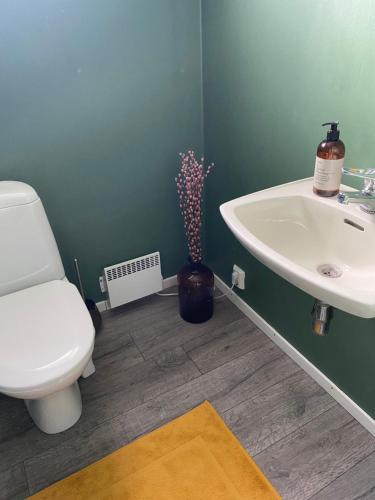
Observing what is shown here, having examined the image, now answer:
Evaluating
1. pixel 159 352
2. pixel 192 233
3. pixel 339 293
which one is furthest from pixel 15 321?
pixel 339 293

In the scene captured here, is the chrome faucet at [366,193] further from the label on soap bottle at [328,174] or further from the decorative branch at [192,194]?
the decorative branch at [192,194]

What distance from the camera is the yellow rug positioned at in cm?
128

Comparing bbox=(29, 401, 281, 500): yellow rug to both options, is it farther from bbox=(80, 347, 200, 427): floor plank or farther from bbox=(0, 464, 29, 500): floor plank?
bbox=(80, 347, 200, 427): floor plank

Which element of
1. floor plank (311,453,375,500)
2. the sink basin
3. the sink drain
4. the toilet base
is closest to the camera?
the sink basin

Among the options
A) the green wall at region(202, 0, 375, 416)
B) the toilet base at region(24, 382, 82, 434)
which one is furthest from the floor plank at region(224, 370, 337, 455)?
the toilet base at region(24, 382, 82, 434)

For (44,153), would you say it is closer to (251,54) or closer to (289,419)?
(251,54)

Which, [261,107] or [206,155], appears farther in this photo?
[206,155]

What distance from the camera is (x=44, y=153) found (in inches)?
63.1

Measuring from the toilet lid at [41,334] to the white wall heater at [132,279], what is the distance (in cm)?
43

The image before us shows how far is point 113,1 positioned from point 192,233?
3.22ft

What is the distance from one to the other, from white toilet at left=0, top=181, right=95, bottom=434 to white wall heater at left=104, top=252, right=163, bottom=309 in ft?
1.21

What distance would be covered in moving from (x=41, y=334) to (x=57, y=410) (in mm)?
348

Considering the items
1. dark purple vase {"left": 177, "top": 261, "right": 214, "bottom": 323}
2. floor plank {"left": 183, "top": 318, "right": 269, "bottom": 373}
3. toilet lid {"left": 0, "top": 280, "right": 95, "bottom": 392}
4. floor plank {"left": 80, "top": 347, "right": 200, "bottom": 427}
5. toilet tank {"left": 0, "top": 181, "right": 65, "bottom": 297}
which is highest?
toilet tank {"left": 0, "top": 181, "right": 65, "bottom": 297}

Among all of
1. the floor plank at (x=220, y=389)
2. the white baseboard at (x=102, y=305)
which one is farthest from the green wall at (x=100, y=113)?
the floor plank at (x=220, y=389)
